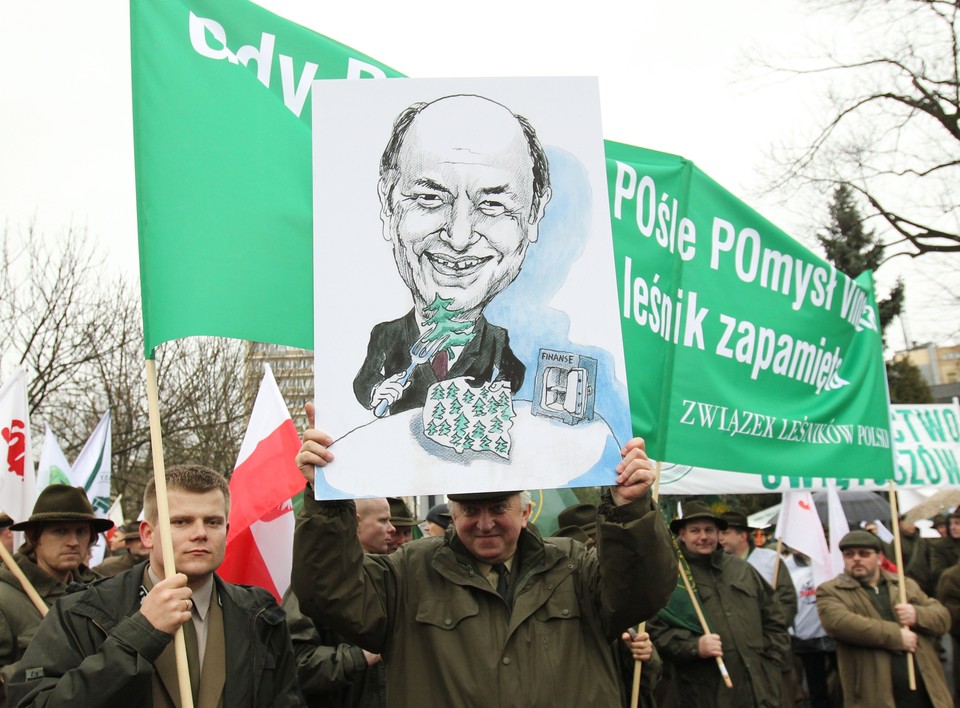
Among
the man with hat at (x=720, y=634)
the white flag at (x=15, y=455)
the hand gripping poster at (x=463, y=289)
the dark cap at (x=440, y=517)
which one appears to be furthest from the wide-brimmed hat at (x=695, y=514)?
the white flag at (x=15, y=455)

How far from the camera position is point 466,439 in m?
3.09

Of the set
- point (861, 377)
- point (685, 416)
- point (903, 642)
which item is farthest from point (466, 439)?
point (903, 642)

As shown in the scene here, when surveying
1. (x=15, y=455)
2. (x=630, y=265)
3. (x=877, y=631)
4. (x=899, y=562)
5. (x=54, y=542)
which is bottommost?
(x=877, y=631)

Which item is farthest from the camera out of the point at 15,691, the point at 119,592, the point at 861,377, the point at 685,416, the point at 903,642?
the point at 903,642

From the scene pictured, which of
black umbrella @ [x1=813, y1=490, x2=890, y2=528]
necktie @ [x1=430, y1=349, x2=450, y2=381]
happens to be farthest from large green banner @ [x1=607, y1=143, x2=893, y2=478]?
black umbrella @ [x1=813, y1=490, x2=890, y2=528]

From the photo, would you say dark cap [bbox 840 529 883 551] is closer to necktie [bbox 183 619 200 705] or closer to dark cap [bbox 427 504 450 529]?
dark cap [bbox 427 504 450 529]

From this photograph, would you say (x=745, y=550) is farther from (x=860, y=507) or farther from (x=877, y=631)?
(x=860, y=507)

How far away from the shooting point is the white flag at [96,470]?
9.80m

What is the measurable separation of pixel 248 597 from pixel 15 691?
2.57 feet

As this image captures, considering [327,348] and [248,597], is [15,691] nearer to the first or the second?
[248,597]

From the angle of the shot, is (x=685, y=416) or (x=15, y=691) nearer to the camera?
(x=15, y=691)

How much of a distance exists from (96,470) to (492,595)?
764 cm

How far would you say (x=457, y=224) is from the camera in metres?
3.37

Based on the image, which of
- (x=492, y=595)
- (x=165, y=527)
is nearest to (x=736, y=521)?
(x=492, y=595)
